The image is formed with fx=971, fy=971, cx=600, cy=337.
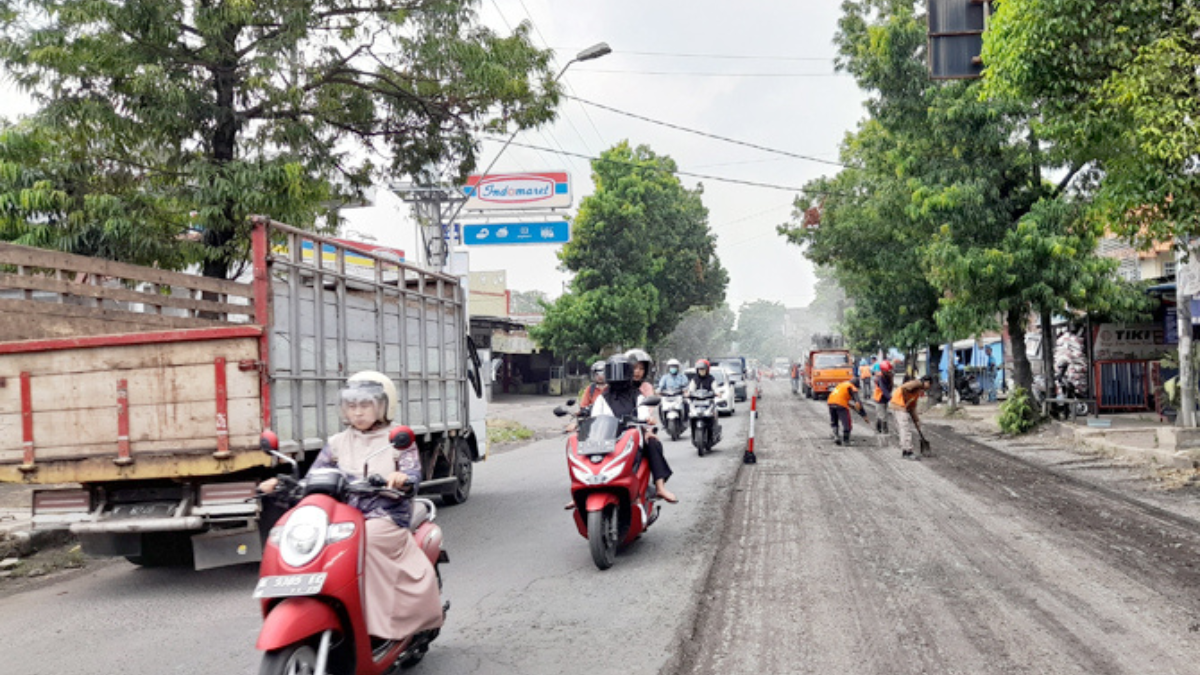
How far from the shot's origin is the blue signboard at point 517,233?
3244 centimetres

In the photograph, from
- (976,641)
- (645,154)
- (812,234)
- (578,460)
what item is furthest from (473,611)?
(645,154)

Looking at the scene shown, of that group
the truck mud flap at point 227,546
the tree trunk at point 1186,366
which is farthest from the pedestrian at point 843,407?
Answer: the truck mud flap at point 227,546

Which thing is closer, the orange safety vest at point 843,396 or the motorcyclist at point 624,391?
the motorcyclist at point 624,391

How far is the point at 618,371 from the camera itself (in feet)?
29.7

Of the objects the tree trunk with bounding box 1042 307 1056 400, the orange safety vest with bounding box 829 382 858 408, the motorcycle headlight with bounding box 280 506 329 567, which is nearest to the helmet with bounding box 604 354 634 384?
the motorcycle headlight with bounding box 280 506 329 567

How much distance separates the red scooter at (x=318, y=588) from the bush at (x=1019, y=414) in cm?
1925

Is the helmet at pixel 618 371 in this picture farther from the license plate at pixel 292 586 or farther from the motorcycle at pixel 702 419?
the motorcycle at pixel 702 419

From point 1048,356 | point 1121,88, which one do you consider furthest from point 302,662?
point 1048,356

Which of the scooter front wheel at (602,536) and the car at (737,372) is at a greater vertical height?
the car at (737,372)

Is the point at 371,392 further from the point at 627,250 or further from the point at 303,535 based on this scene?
the point at 627,250

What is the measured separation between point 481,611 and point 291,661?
2604 millimetres

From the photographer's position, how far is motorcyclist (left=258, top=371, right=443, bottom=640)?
13.9ft

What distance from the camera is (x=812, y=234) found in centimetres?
3319

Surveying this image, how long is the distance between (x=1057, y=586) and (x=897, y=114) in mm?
16946
